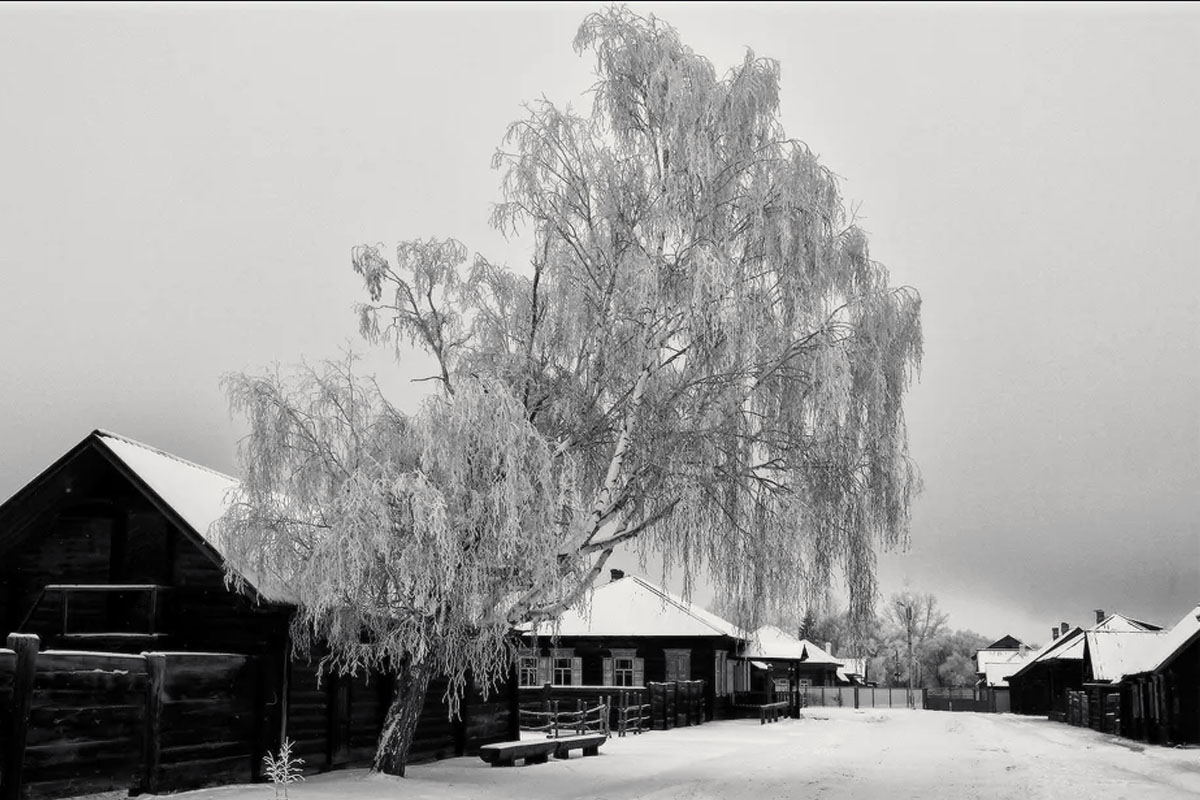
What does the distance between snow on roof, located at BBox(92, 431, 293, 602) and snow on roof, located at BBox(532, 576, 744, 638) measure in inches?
893

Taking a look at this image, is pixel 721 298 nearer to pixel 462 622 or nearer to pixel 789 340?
pixel 789 340

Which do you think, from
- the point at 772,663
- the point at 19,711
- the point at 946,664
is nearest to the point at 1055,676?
the point at 772,663

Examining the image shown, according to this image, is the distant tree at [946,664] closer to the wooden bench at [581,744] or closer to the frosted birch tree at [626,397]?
the wooden bench at [581,744]

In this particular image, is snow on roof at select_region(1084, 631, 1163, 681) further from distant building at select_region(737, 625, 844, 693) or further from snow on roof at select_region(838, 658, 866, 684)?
snow on roof at select_region(838, 658, 866, 684)

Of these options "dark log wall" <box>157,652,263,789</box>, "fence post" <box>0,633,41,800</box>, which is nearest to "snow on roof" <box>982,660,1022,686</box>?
"dark log wall" <box>157,652,263,789</box>

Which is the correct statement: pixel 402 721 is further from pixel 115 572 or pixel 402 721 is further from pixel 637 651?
pixel 637 651

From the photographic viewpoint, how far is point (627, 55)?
19.4 metres

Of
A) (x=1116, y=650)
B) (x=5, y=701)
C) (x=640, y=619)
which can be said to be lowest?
(x=1116, y=650)

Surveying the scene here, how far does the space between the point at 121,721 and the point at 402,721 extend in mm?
4751

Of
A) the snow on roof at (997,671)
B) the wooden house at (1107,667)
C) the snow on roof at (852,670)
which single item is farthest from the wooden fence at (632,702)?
the snow on roof at (852,670)

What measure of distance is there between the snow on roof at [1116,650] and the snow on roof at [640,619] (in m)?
15.1

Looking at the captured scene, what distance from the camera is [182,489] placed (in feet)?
62.4

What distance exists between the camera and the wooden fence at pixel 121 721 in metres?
12.7

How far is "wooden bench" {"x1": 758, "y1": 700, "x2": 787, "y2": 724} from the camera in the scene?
44037 millimetres
